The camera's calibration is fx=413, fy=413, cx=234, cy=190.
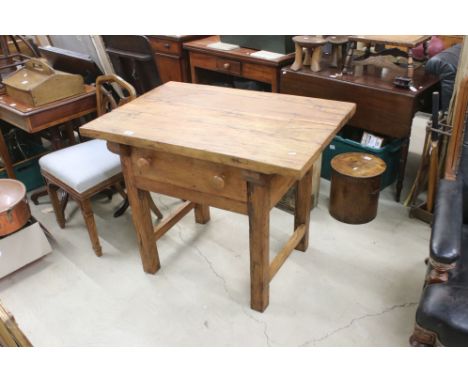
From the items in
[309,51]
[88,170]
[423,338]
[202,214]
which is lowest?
[202,214]

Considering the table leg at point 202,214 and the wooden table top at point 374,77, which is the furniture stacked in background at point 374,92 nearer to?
the wooden table top at point 374,77

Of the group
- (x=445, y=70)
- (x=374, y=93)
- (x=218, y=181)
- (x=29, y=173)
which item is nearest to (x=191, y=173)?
(x=218, y=181)

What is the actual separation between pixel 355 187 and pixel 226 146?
1119 mm

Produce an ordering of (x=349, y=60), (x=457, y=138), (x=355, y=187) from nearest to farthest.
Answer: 1. (x=457, y=138)
2. (x=355, y=187)
3. (x=349, y=60)

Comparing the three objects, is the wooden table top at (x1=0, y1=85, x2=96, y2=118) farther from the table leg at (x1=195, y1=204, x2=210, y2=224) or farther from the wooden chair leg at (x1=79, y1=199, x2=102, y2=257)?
the table leg at (x1=195, y1=204, x2=210, y2=224)

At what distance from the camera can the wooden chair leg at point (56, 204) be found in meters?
2.36

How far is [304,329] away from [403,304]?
484mm

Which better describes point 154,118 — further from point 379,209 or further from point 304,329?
point 379,209

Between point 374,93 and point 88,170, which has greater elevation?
point 374,93

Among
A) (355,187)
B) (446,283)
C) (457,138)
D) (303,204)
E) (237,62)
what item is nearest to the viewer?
(446,283)

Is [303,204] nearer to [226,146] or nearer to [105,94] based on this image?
[226,146]

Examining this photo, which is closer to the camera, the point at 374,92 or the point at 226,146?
the point at 226,146

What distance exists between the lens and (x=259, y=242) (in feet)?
5.38
